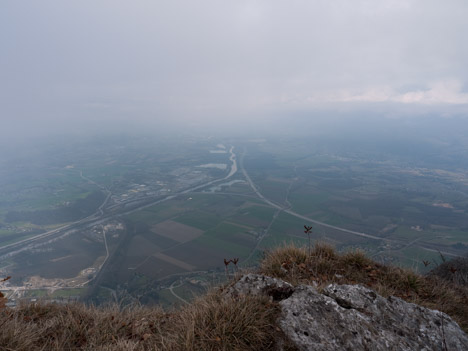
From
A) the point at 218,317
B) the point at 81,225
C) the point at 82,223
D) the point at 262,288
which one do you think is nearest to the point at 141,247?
the point at 81,225

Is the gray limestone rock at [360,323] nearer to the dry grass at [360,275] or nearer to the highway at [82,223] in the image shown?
the dry grass at [360,275]

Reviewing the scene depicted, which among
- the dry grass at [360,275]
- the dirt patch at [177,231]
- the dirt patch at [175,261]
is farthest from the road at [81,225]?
the dry grass at [360,275]

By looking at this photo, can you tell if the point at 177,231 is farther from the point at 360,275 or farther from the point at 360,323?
the point at 360,323

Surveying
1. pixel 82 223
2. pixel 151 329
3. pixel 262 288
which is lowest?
pixel 82 223

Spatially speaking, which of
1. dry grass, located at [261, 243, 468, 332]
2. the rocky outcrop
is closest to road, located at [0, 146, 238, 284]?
dry grass, located at [261, 243, 468, 332]

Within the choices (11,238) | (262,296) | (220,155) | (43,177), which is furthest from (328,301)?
(220,155)

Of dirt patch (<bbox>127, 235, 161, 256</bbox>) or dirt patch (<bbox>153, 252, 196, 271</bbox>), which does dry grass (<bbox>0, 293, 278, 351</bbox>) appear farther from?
dirt patch (<bbox>127, 235, 161, 256</bbox>)

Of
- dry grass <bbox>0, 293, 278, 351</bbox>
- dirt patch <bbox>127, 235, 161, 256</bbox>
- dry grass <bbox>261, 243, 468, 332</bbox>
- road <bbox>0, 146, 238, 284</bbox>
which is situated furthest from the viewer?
road <bbox>0, 146, 238, 284</bbox>

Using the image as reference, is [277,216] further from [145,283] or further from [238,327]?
[238,327]
